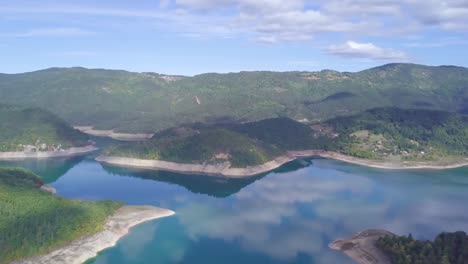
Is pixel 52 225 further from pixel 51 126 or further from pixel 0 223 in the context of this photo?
pixel 51 126

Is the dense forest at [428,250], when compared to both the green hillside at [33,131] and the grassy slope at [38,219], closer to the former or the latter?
the grassy slope at [38,219]

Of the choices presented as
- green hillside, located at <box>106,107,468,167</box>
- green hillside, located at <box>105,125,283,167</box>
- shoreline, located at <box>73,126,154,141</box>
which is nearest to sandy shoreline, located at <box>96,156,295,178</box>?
green hillside, located at <box>105,125,283,167</box>

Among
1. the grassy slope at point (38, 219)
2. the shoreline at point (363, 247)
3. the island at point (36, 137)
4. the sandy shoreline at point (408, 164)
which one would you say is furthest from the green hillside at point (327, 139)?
the shoreline at point (363, 247)

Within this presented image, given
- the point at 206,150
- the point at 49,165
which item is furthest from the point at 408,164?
the point at 49,165

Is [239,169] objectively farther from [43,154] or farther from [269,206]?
[43,154]

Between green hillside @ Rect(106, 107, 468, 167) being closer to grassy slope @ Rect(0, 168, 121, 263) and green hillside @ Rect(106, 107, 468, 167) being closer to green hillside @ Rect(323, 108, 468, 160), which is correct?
green hillside @ Rect(323, 108, 468, 160)

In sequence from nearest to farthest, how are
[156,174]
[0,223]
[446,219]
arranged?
[0,223] → [446,219] → [156,174]

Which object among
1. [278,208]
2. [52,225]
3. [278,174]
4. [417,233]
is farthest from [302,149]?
[52,225]
